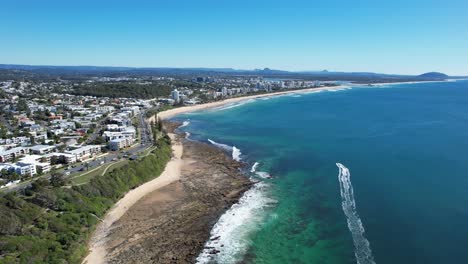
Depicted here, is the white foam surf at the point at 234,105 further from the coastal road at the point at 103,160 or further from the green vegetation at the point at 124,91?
the coastal road at the point at 103,160

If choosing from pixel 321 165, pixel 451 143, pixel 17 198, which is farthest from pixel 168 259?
pixel 451 143

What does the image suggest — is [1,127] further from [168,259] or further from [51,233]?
[168,259]

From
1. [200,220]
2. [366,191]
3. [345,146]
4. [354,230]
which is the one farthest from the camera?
[345,146]

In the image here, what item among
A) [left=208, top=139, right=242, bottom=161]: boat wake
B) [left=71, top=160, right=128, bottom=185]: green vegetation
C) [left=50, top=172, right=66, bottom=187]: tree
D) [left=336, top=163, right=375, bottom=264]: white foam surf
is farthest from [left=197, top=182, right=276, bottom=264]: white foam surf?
[left=50, top=172, right=66, bottom=187]: tree

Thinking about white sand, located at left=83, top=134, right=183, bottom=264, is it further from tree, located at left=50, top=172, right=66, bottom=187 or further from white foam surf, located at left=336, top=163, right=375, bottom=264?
white foam surf, located at left=336, top=163, right=375, bottom=264

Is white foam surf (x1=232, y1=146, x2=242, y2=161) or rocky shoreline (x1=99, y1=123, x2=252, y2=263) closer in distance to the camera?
rocky shoreline (x1=99, y1=123, x2=252, y2=263)

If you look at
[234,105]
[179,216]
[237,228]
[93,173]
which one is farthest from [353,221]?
[234,105]

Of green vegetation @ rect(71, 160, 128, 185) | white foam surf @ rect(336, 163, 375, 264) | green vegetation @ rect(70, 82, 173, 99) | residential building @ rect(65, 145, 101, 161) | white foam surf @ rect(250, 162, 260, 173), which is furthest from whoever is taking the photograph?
green vegetation @ rect(70, 82, 173, 99)
